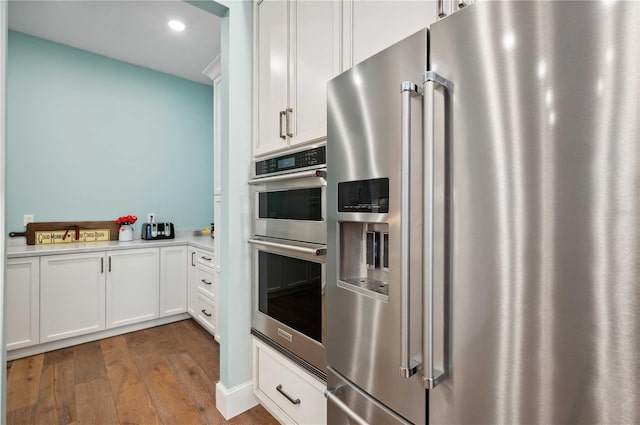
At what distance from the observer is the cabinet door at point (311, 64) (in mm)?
1338

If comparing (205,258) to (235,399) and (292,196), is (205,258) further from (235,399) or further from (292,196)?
(292,196)

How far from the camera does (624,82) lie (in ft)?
1.63

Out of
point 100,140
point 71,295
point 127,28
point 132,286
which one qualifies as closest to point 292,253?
point 132,286

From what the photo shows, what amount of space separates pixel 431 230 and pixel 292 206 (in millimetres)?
901

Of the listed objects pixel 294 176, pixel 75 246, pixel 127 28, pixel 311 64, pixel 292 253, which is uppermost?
pixel 127 28

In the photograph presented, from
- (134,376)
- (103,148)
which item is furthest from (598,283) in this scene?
(103,148)

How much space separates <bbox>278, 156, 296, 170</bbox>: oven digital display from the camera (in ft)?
5.03

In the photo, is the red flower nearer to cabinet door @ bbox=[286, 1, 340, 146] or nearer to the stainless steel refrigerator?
cabinet door @ bbox=[286, 1, 340, 146]

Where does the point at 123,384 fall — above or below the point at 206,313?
below

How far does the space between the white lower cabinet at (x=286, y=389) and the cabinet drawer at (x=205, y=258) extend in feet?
3.80

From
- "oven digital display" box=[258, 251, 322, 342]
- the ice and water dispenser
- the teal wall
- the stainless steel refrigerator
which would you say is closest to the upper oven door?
"oven digital display" box=[258, 251, 322, 342]

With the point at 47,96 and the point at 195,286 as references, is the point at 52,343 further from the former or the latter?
the point at 47,96

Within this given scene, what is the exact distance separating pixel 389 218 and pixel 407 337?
1.03 ft

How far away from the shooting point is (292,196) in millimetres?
1531
